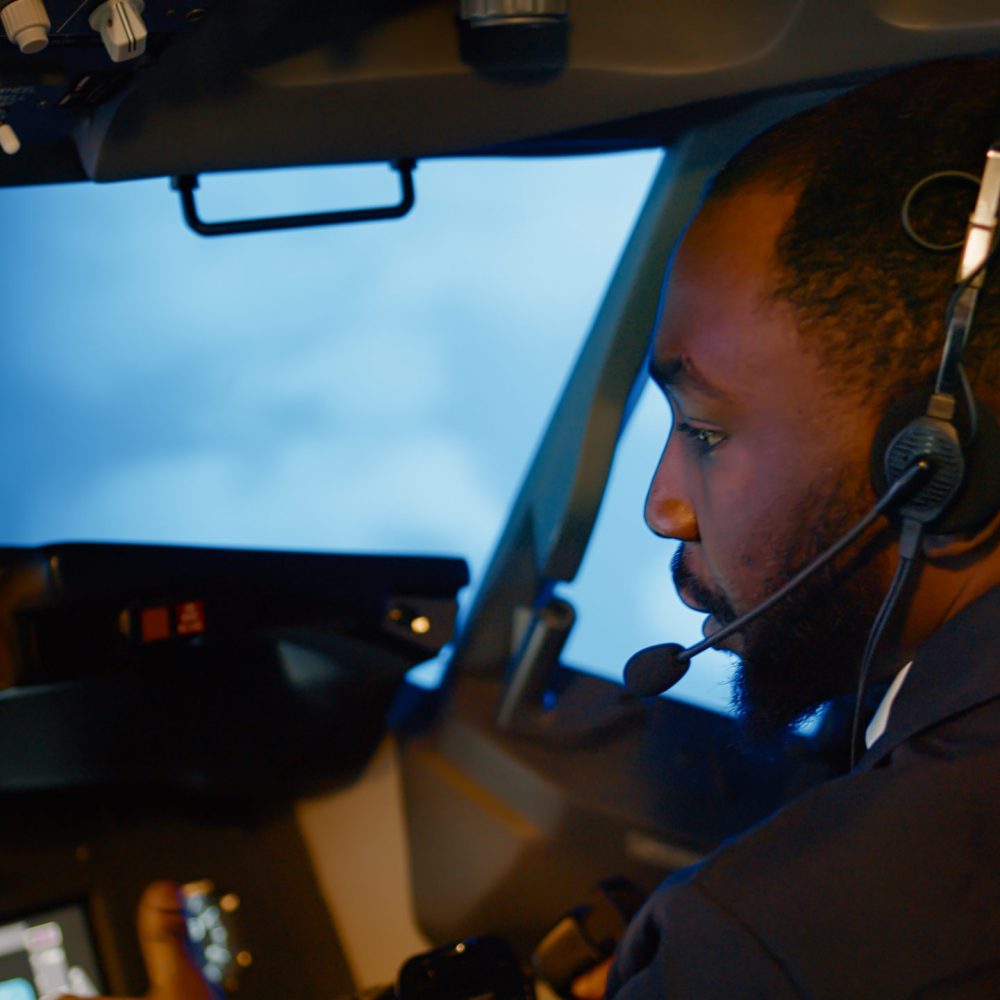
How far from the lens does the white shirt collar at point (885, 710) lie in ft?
2.75

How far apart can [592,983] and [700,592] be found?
0.50 meters

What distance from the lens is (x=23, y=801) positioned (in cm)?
133

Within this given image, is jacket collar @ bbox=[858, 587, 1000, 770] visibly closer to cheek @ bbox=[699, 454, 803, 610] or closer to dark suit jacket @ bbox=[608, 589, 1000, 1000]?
dark suit jacket @ bbox=[608, 589, 1000, 1000]

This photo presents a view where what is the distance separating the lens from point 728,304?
0.85 meters

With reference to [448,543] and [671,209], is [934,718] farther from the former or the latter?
[448,543]

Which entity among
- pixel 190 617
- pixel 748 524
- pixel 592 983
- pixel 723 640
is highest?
pixel 748 524

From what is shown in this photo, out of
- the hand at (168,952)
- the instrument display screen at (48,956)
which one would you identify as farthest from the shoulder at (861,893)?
the instrument display screen at (48,956)

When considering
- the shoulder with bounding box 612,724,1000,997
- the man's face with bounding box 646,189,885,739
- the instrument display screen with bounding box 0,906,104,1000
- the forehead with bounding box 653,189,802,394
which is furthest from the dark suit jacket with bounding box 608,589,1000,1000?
the instrument display screen with bounding box 0,906,104,1000

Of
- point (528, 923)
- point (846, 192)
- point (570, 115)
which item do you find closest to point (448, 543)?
point (528, 923)

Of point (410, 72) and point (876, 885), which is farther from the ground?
point (410, 72)

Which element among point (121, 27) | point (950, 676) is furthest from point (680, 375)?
point (121, 27)

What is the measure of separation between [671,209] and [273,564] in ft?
1.82

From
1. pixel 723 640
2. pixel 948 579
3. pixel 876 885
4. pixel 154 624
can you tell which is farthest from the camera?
pixel 154 624

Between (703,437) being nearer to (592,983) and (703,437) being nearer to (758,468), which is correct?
(758,468)
